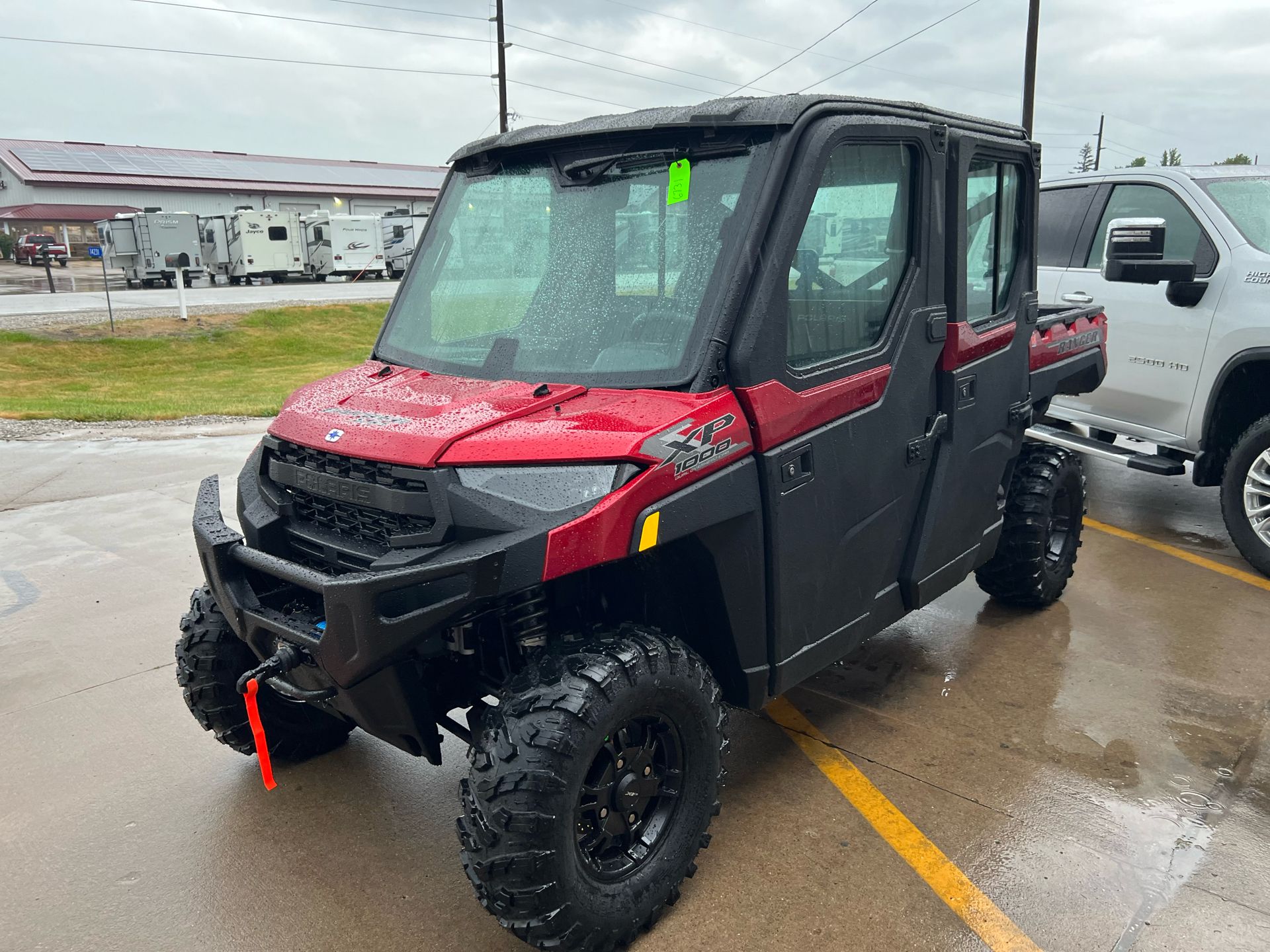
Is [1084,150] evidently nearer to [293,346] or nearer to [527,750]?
[293,346]

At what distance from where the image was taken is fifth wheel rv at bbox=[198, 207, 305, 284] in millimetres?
31781

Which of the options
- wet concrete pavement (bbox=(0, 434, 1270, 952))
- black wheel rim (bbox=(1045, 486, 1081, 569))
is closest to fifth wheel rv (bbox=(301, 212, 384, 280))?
wet concrete pavement (bbox=(0, 434, 1270, 952))

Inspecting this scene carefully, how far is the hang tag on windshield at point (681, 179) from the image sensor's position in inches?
114

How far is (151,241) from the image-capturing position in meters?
31.0

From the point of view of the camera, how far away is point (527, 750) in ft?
7.86

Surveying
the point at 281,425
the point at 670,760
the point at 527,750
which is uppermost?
the point at 281,425

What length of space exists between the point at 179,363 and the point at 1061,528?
1618cm

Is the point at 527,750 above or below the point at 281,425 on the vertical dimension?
below

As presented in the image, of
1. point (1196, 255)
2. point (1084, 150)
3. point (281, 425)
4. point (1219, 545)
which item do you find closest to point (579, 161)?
point (281, 425)

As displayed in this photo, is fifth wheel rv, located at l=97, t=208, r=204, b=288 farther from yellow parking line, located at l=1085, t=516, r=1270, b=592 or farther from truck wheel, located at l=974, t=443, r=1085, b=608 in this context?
truck wheel, located at l=974, t=443, r=1085, b=608

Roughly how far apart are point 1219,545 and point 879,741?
11.5 ft

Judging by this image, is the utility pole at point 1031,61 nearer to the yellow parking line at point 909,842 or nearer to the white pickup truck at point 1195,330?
the white pickup truck at point 1195,330

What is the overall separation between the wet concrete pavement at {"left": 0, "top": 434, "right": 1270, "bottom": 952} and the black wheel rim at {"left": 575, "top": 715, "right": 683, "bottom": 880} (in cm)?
25

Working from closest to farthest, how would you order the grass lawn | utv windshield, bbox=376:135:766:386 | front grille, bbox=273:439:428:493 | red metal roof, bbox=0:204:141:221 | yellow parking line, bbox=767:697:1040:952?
front grille, bbox=273:439:428:493, yellow parking line, bbox=767:697:1040:952, utv windshield, bbox=376:135:766:386, the grass lawn, red metal roof, bbox=0:204:141:221
